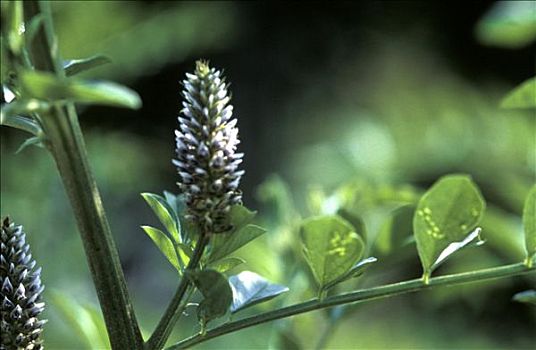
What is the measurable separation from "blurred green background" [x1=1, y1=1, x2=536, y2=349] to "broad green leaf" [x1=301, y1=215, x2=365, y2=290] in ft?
0.60

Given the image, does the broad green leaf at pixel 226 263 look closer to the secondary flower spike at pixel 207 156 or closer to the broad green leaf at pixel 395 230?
the secondary flower spike at pixel 207 156

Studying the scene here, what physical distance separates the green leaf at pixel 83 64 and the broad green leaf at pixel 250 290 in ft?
0.41

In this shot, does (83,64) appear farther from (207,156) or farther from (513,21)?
(513,21)

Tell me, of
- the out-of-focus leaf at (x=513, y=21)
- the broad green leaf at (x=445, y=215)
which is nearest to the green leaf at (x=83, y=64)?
the broad green leaf at (x=445, y=215)

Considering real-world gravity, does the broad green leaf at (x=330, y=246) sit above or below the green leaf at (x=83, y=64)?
below

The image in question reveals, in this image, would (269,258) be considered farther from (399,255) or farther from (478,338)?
(478,338)

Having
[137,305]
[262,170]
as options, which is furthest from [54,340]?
[262,170]

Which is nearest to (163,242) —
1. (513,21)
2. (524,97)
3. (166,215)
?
(166,215)

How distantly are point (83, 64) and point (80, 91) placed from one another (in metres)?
0.12

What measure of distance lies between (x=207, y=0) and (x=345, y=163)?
94 centimetres

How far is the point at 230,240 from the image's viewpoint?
1.51ft

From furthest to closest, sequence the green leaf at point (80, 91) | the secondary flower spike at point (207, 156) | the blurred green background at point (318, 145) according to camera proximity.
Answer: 1. the blurred green background at point (318, 145)
2. the secondary flower spike at point (207, 156)
3. the green leaf at point (80, 91)

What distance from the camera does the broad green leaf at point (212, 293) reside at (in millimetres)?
430

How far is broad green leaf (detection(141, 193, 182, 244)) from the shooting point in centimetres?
48
